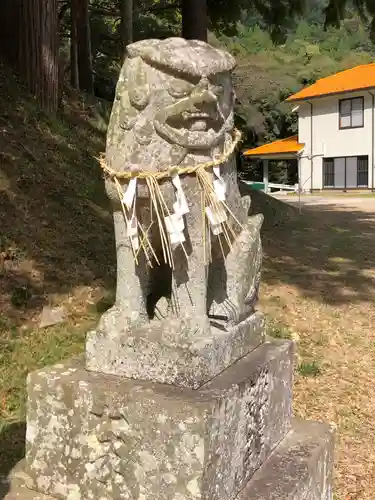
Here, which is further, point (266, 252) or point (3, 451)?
point (266, 252)

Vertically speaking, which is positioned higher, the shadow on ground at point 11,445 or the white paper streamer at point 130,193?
the white paper streamer at point 130,193

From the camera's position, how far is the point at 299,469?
236 cm

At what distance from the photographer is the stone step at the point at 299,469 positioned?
220 cm

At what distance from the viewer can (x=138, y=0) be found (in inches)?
516

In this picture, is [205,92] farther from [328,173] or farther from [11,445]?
[328,173]

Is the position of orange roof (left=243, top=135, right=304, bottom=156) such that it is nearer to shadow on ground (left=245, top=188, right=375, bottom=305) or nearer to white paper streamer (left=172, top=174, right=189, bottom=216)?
shadow on ground (left=245, top=188, right=375, bottom=305)

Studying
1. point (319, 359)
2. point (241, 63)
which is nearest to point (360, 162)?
point (241, 63)

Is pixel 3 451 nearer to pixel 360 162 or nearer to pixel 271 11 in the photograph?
pixel 271 11

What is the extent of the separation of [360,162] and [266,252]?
19383 millimetres

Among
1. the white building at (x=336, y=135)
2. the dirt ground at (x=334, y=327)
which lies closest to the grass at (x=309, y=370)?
the dirt ground at (x=334, y=327)

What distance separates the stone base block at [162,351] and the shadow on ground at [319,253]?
3.91 m

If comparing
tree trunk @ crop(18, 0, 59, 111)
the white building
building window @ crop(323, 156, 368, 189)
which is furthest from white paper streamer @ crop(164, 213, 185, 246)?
building window @ crop(323, 156, 368, 189)

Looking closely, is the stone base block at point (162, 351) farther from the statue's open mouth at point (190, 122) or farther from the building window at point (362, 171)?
the building window at point (362, 171)

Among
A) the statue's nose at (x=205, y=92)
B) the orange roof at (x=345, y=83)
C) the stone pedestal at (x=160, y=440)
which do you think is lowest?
the stone pedestal at (x=160, y=440)
